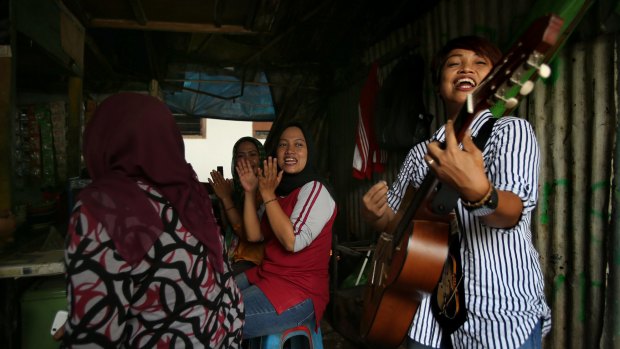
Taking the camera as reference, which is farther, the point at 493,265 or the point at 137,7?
the point at 137,7

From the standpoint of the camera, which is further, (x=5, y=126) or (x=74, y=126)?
(x=74, y=126)

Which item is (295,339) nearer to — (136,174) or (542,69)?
(136,174)

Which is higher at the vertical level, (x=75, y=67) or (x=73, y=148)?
(x=75, y=67)

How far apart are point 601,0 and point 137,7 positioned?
3.20m

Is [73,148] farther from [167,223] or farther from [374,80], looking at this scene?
[374,80]

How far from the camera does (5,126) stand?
2.17 meters

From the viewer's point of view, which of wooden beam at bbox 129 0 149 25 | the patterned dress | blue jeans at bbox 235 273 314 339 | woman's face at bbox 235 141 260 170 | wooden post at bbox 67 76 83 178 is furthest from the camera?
woman's face at bbox 235 141 260 170

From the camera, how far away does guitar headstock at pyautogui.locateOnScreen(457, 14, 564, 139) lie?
2.89 ft

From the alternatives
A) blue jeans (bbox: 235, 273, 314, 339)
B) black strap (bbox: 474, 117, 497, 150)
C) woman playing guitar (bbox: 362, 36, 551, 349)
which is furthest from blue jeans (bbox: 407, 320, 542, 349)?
blue jeans (bbox: 235, 273, 314, 339)

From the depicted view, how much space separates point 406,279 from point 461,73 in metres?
0.79

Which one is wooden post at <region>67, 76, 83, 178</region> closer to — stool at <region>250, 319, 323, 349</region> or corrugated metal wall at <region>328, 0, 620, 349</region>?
stool at <region>250, 319, 323, 349</region>

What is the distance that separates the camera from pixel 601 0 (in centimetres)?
176

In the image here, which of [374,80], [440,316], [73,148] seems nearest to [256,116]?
[374,80]

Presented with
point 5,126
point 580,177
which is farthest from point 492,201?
point 5,126
